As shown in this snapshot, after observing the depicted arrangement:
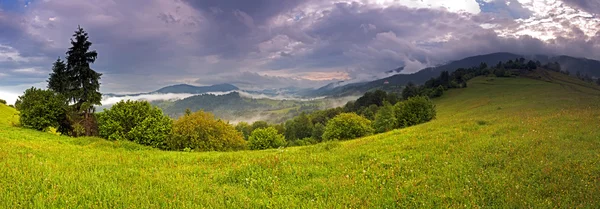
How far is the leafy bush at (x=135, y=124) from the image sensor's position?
36.8m

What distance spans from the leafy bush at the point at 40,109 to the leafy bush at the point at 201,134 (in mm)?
14033

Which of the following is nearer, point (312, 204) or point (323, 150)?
point (312, 204)

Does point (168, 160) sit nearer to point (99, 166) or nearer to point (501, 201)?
point (99, 166)

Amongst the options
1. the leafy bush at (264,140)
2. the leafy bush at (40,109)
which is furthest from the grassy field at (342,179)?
the leafy bush at (264,140)

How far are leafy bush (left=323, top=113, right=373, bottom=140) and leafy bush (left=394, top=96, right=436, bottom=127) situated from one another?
8.33m

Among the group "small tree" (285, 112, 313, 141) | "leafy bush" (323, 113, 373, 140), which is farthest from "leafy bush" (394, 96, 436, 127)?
"small tree" (285, 112, 313, 141)

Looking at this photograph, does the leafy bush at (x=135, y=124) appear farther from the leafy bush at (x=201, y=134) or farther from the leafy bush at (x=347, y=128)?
the leafy bush at (x=347, y=128)

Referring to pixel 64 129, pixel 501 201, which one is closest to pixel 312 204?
pixel 501 201

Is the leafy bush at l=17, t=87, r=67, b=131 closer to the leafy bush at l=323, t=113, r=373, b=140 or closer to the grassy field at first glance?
the grassy field

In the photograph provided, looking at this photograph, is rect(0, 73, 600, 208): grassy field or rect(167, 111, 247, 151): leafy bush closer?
rect(0, 73, 600, 208): grassy field

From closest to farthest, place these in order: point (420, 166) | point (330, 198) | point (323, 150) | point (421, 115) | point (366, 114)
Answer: point (330, 198), point (420, 166), point (323, 150), point (421, 115), point (366, 114)

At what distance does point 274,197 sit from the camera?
7.89 m

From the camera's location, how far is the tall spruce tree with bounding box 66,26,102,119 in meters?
39.4

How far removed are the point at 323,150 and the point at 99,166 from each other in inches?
409
